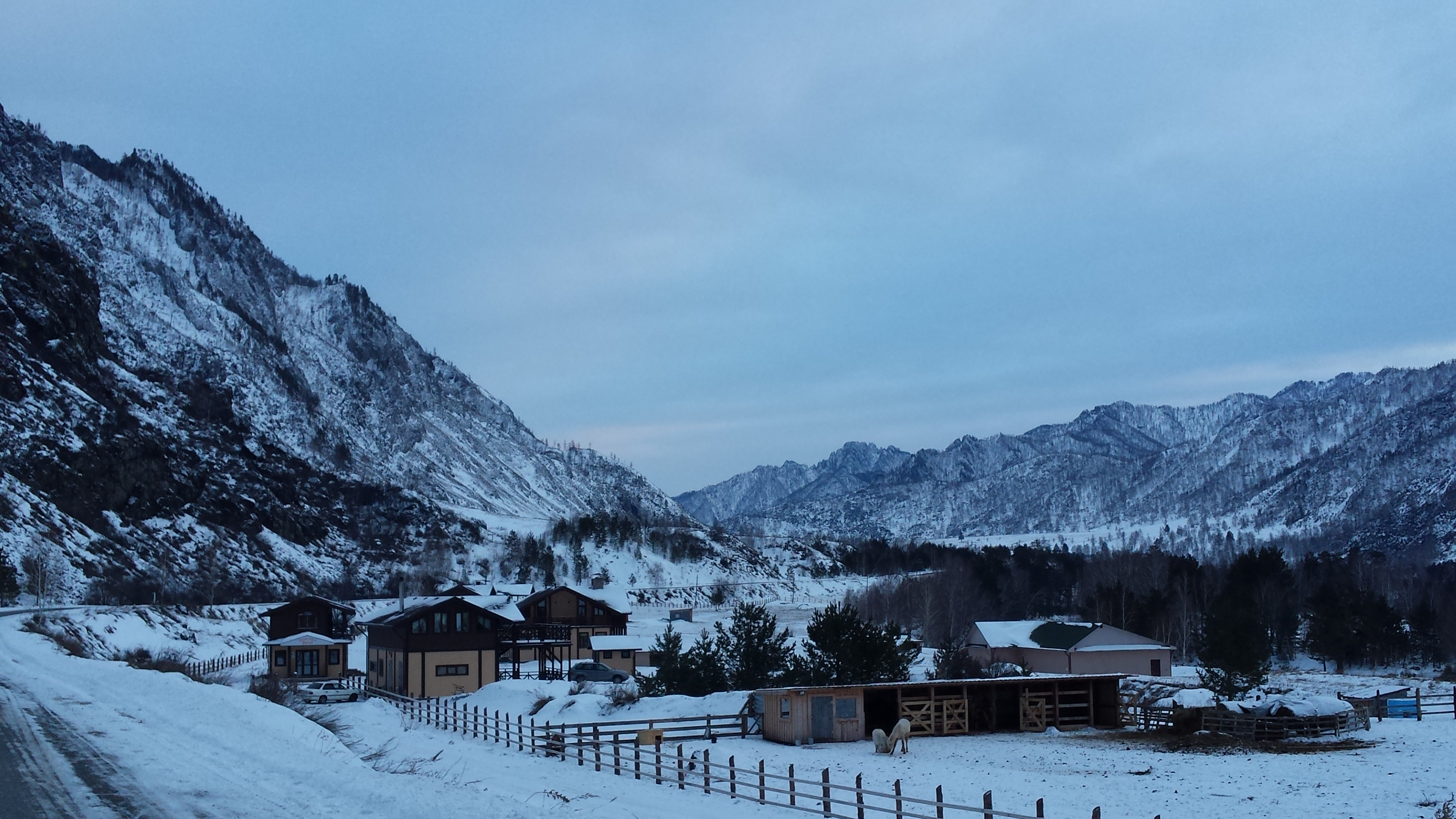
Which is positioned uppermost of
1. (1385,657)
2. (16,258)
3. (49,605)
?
(16,258)

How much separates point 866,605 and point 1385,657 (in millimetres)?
52472

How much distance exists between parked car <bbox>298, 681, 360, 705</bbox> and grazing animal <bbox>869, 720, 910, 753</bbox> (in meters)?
31.9

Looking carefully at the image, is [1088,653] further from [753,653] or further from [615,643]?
[753,653]

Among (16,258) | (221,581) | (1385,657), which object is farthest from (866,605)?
(16,258)

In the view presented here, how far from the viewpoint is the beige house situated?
7700 centimetres

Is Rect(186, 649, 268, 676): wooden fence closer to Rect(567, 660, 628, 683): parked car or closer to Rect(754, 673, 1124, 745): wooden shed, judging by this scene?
Rect(567, 660, 628, 683): parked car

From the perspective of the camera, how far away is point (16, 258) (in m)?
145

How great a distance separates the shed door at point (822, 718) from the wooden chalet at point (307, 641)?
40167mm

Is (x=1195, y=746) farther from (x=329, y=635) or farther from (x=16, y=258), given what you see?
(x=16, y=258)

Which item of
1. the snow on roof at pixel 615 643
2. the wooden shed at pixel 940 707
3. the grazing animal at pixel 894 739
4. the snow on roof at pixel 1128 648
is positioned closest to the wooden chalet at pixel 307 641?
the snow on roof at pixel 615 643

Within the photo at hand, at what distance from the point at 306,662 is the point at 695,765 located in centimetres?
4927

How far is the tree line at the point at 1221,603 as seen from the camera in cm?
7638

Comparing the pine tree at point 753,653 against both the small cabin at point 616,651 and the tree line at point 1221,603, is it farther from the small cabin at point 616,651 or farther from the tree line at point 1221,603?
the small cabin at point 616,651

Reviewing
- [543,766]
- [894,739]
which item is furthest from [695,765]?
[894,739]
